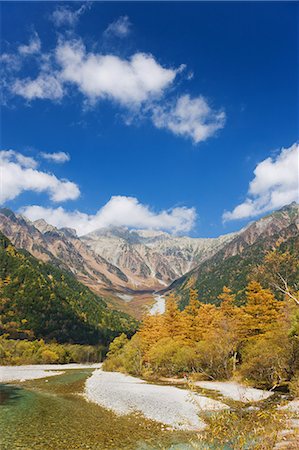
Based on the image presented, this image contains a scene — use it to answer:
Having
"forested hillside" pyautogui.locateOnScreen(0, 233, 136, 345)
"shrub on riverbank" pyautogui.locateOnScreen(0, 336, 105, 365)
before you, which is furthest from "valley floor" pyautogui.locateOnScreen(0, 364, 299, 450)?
"forested hillside" pyautogui.locateOnScreen(0, 233, 136, 345)

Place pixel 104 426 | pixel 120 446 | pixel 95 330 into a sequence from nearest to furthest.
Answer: pixel 120 446 → pixel 104 426 → pixel 95 330

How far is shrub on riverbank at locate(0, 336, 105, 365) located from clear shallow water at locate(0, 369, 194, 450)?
3276 inches

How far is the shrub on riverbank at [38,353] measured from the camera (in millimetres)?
110375

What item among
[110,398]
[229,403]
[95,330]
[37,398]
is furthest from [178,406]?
[95,330]

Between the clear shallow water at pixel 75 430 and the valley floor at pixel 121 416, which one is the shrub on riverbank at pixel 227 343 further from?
the clear shallow water at pixel 75 430

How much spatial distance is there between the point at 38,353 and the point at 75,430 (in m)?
105

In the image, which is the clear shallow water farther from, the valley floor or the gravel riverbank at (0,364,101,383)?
the gravel riverbank at (0,364,101,383)

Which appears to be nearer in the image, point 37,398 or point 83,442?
point 83,442

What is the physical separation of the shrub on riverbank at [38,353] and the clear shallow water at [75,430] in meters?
83.2

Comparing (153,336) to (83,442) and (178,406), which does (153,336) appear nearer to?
(178,406)

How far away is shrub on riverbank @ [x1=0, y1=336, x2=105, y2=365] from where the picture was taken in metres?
110

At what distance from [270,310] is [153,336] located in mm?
32673

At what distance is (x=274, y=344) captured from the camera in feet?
133

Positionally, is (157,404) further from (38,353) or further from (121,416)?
(38,353)
